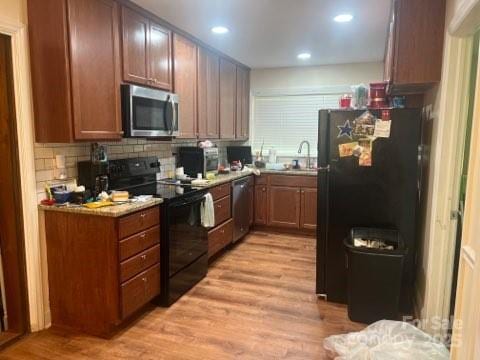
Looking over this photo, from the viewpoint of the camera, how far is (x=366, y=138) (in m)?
2.74

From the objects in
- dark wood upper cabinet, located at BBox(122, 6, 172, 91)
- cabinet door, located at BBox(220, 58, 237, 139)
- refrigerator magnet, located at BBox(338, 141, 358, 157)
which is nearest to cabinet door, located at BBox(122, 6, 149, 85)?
dark wood upper cabinet, located at BBox(122, 6, 172, 91)

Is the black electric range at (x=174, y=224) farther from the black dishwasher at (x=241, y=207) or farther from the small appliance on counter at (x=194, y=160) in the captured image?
the black dishwasher at (x=241, y=207)

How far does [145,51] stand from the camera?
2.96 metres

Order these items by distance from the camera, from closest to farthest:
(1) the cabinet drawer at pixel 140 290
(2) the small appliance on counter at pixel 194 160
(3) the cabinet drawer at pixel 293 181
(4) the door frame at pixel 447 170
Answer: (4) the door frame at pixel 447 170, (1) the cabinet drawer at pixel 140 290, (2) the small appliance on counter at pixel 194 160, (3) the cabinet drawer at pixel 293 181

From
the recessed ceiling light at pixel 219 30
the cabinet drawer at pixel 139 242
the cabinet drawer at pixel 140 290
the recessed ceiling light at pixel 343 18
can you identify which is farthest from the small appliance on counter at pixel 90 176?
the recessed ceiling light at pixel 343 18

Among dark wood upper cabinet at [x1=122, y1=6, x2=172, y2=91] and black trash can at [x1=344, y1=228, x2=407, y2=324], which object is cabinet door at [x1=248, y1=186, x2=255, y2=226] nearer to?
dark wood upper cabinet at [x1=122, y1=6, x2=172, y2=91]

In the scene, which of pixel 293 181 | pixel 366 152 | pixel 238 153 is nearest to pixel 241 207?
pixel 293 181

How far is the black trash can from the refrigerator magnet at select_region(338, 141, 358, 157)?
70 cm

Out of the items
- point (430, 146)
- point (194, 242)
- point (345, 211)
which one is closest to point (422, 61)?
point (430, 146)

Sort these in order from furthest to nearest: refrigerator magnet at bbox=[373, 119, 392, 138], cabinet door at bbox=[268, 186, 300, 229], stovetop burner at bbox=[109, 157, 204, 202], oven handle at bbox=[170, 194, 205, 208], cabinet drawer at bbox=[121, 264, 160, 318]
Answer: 1. cabinet door at bbox=[268, 186, 300, 229]
2. stovetop burner at bbox=[109, 157, 204, 202]
3. oven handle at bbox=[170, 194, 205, 208]
4. refrigerator magnet at bbox=[373, 119, 392, 138]
5. cabinet drawer at bbox=[121, 264, 160, 318]

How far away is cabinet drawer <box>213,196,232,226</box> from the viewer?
3.77 m

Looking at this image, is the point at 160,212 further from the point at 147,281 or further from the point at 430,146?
the point at 430,146

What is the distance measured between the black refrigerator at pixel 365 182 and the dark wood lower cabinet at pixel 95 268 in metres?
1.49

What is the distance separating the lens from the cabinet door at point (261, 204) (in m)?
4.93
